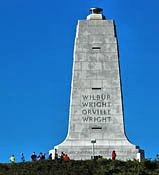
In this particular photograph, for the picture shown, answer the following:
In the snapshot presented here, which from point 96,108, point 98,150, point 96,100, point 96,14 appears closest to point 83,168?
point 98,150

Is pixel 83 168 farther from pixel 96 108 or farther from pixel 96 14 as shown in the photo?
pixel 96 14

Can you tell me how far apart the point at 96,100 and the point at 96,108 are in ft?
2.25

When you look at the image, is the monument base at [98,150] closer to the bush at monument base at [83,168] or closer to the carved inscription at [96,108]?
the carved inscription at [96,108]

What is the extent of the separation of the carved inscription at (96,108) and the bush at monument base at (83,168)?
29.7 feet

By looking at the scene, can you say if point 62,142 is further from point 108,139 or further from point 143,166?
point 143,166

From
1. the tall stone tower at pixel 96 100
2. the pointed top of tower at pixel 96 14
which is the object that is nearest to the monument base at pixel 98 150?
the tall stone tower at pixel 96 100

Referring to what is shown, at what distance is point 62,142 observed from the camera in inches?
1438

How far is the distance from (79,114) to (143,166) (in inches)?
466

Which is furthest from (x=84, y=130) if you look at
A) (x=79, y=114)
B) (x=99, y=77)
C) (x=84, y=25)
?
(x=84, y=25)

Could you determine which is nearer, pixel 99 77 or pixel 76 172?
pixel 76 172

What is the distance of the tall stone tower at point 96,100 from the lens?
35.7 m

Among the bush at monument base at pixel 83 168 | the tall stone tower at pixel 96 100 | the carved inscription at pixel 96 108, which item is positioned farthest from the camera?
the carved inscription at pixel 96 108

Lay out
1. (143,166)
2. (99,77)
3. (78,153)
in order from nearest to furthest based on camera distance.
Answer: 1. (143,166)
2. (78,153)
3. (99,77)

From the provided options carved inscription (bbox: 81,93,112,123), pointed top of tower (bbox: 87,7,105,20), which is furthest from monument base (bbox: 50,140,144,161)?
pointed top of tower (bbox: 87,7,105,20)
